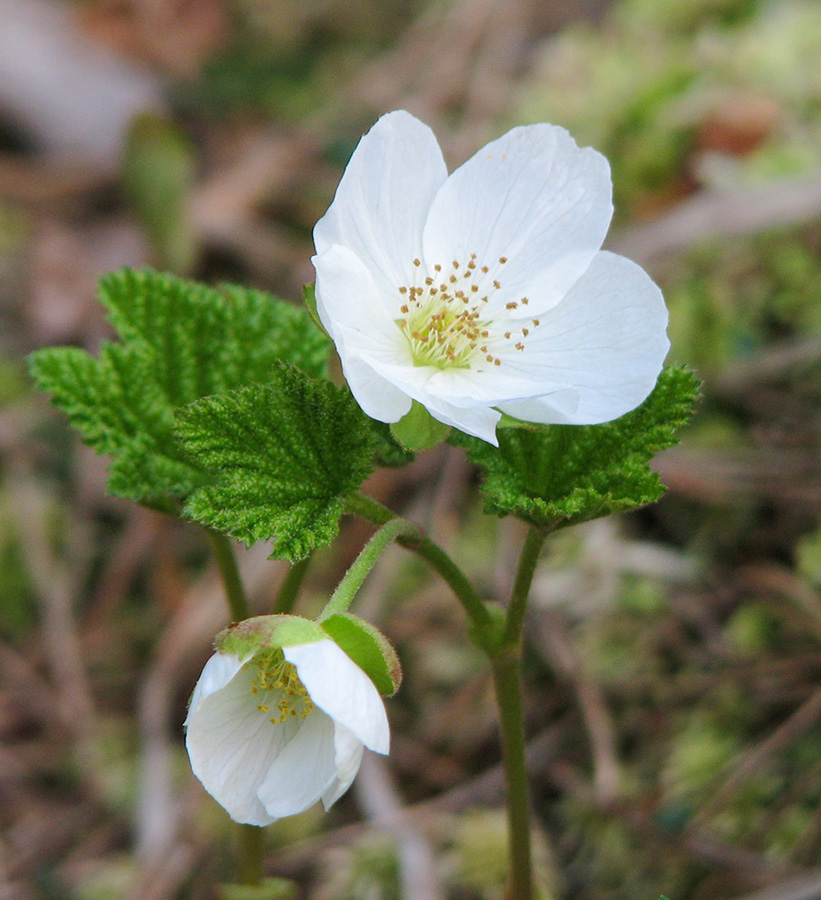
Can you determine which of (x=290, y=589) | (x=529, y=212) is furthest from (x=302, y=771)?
(x=529, y=212)

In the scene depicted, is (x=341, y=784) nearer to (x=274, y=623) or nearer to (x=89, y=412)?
(x=274, y=623)

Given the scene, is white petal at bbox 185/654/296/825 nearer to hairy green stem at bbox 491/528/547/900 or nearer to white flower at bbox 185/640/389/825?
white flower at bbox 185/640/389/825

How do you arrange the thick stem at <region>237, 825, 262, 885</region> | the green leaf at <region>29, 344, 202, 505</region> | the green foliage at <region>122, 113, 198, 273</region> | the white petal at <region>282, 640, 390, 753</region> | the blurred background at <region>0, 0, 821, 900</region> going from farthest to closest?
the green foliage at <region>122, 113, 198, 273</region> < the blurred background at <region>0, 0, 821, 900</region> < the thick stem at <region>237, 825, 262, 885</region> < the green leaf at <region>29, 344, 202, 505</region> < the white petal at <region>282, 640, 390, 753</region>

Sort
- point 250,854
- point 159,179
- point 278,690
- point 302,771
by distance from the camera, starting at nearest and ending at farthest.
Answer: point 302,771 → point 278,690 → point 250,854 → point 159,179

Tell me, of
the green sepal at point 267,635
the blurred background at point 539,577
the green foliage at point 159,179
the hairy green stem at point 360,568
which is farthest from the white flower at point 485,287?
the green foliage at point 159,179

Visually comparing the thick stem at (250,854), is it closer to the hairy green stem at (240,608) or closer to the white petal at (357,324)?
the hairy green stem at (240,608)

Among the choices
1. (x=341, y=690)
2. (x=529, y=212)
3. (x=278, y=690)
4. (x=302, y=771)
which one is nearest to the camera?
(x=341, y=690)

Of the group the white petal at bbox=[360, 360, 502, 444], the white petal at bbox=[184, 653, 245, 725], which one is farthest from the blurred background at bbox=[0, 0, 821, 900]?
the white petal at bbox=[360, 360, 502, 444]

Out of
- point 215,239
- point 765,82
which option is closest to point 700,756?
point 765,82

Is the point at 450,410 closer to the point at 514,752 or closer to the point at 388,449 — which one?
the point at 388,449
